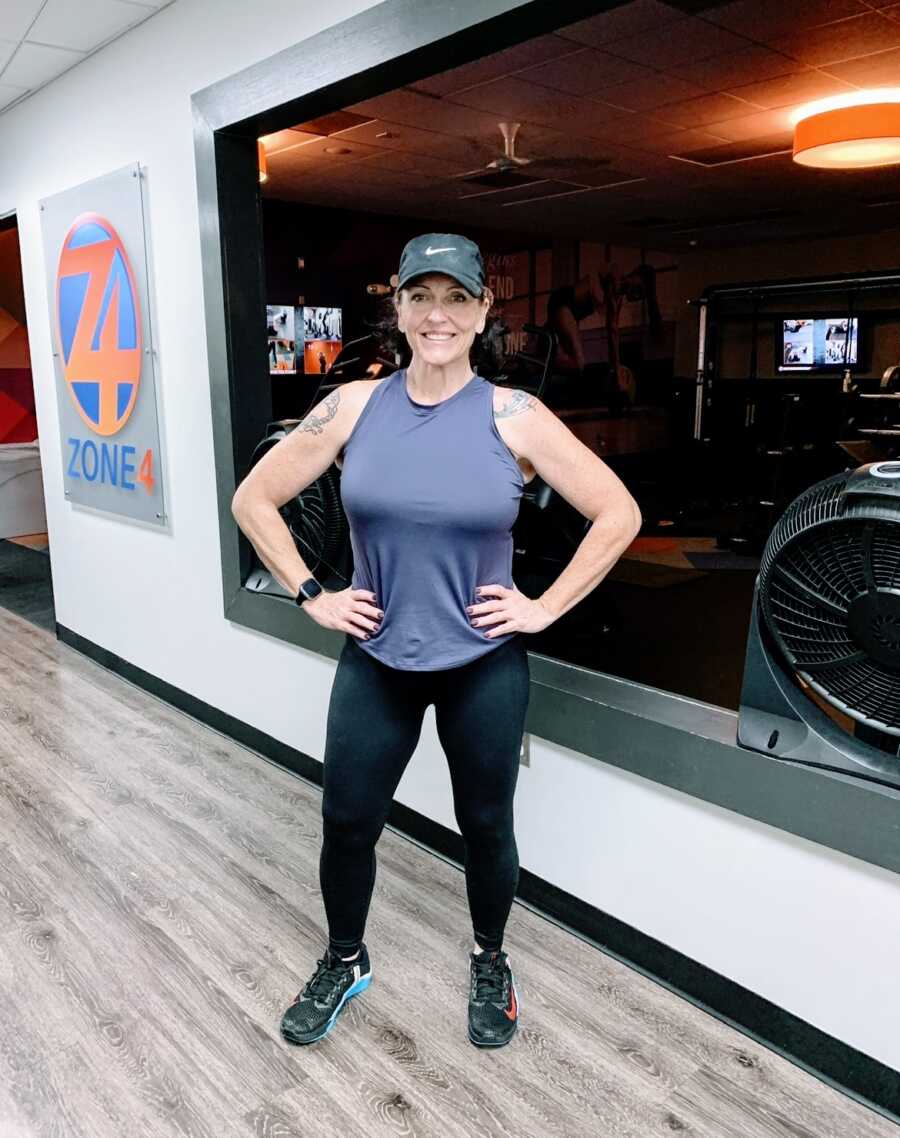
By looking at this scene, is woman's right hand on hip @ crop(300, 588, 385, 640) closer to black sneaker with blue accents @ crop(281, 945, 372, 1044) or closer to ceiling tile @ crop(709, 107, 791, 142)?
black sneaker with blue accents @ crop(281, 945, 372, 1044)

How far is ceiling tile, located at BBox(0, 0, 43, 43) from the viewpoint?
2918 mm

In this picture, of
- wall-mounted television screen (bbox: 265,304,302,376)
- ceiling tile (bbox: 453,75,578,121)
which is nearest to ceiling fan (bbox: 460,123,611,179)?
ceiling tile (bbox: 453,75,578,121)

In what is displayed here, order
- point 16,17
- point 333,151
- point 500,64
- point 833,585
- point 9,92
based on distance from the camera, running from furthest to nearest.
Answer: point 333,151, point 500,64, point 9,92, point 16,17, point 833,585

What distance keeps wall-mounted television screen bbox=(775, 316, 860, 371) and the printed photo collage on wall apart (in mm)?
5828

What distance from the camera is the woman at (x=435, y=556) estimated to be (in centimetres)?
158

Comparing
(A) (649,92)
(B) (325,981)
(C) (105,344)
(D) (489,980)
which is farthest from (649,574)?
(B) (325,981)

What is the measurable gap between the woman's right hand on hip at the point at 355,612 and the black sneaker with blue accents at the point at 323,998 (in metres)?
0.73

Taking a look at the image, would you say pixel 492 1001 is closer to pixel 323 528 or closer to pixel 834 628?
pixel 834 628

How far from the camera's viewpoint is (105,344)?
3.56 metres

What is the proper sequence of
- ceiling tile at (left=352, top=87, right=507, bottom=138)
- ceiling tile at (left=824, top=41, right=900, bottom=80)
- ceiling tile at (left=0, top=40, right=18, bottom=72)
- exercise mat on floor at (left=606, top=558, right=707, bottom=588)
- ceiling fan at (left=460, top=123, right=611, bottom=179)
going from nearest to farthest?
ceiling tile at (left=0, top=40, right=18, bottom=72), ceiling tile at (left=824, top=41, right=900, bottom=80), ceiling tile at (left=352, top=87, right=507, bottom=138), exercise mat on floor at (left=606, top=558, right=707, bottom=588), ceiling fan at (left=460, top=123, right=611, bottom=179)

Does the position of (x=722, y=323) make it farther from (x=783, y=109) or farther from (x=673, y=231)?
(x=783, y=109)

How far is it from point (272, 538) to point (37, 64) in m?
2.80

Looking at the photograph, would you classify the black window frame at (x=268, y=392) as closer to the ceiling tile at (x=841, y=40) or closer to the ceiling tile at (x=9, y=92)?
the ceiling tile at (x=9, y=92)

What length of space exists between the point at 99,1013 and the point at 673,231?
1049cm
